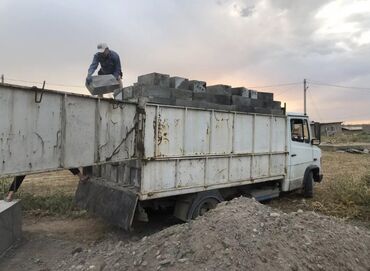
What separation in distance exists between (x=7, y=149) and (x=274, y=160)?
6.22 meters

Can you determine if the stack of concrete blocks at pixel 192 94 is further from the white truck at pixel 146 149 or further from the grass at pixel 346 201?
the grass at pixel 346 201

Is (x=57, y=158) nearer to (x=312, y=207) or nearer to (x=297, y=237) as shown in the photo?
(x=297, y=237)

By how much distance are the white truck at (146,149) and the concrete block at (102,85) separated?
3.23 feet

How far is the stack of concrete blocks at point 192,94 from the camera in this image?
6595 mm

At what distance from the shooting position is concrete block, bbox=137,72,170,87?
272 inches

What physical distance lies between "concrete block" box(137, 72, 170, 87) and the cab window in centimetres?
400

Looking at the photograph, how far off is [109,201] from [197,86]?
2.75m

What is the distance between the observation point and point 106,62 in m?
7.69

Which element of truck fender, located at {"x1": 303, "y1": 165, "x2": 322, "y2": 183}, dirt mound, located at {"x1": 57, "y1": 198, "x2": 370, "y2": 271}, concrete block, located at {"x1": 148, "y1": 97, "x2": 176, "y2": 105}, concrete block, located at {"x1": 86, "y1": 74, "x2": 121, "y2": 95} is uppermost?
concrete block, located at {"x1": 86, "y1": 74, "x2": 121, "y2": 95}

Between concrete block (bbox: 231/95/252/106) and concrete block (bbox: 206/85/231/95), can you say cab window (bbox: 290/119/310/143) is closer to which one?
concrete block (bbox: 231/95/252/106)

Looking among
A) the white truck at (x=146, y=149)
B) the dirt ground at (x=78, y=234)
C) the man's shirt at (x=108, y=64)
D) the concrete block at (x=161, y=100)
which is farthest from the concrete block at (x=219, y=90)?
the dirt ground at (x=78, y=234)

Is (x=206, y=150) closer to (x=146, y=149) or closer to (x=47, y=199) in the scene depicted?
(x=146, y=149)

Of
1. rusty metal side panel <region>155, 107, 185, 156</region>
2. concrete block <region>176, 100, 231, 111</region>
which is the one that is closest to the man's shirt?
concrete block <region>176, 100, 231, 111</region>

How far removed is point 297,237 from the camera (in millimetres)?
4824
